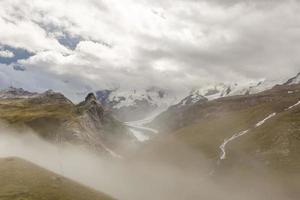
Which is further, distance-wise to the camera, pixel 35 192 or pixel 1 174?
pixel 1 174

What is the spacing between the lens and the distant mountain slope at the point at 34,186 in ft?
342

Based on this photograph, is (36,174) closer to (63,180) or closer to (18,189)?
(63,180)

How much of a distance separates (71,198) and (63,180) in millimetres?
16659

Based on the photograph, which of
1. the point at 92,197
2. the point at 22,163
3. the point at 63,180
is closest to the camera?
the point at 92,197

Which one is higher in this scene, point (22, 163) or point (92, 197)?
point (22, 163)

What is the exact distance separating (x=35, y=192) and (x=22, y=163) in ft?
96.3

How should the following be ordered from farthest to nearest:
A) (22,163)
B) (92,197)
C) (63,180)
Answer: (22,163) → (63,180) → (92,197)

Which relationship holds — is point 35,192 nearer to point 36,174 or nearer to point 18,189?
point 18,189

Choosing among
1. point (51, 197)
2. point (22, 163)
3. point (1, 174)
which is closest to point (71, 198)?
point (51, 197)

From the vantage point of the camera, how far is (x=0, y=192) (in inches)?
4094

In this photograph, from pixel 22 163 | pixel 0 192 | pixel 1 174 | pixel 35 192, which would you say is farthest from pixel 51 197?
pixel 22 163

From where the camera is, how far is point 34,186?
11062 centimetres

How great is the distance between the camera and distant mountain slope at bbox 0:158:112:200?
4105 inches

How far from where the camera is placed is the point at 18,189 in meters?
106
